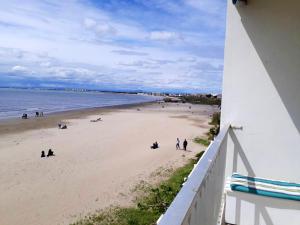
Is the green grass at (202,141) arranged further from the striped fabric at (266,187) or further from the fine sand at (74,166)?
the striped fabric at (266,187)

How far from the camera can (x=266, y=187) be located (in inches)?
125

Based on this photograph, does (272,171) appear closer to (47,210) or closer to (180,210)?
(180,210)

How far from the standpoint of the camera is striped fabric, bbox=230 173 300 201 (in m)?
3.16

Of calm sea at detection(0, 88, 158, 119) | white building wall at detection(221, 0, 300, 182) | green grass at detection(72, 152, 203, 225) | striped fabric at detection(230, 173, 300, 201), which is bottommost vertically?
calm sea at detection(0, 88, 158, 119)

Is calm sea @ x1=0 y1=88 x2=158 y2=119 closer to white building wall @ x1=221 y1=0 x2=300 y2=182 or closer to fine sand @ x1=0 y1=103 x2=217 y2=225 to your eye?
fine sand @ x1=0 y1=103 x2=217 y2=225

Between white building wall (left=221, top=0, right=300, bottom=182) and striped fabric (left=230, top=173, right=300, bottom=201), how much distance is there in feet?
1.34

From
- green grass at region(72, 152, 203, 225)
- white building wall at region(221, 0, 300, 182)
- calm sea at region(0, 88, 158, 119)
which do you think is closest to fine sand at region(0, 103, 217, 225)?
green grass at region(72, 152, 203, 225)

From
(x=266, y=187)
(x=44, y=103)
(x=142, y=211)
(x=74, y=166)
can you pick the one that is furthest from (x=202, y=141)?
(x=44, y=103)

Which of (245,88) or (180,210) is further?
(245,88)

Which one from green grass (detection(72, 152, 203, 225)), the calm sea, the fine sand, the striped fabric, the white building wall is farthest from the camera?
the calm sea

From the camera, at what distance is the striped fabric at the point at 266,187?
316 centimetres

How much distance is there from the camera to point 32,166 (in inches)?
712

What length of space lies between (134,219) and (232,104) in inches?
281

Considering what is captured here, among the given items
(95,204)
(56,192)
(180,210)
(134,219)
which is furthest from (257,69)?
(56,192)
